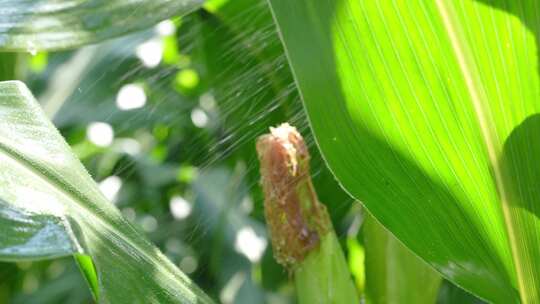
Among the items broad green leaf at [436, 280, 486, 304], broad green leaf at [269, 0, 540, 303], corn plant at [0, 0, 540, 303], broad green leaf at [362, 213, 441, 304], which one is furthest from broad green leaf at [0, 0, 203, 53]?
broad green leaf at [436, 280, 486, 304]

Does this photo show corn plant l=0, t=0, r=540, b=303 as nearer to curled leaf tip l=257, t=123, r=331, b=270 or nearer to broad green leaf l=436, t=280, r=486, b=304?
curled leaf tip l=257, t=123, r=331, b=270

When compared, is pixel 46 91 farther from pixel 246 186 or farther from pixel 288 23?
pixel 288 23

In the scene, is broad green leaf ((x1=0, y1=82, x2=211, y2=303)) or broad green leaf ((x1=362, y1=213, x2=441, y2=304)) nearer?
broad green leaf ((x1=0, y1=82, x2=211, y2=303))

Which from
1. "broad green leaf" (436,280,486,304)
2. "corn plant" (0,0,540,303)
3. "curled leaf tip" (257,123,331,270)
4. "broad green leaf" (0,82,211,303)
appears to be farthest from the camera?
"broad green leaf" (436,280,486,304)

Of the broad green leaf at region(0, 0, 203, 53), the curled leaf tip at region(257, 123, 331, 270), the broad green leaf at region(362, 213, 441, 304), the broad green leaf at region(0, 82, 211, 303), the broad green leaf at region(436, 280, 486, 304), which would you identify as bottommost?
the broad green leaf at region(436, 280, 486, 304)

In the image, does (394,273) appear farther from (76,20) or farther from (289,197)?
(76,20)

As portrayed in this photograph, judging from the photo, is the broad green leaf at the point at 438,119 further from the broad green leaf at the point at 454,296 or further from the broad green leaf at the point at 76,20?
the broad green leaf at the point at 454,296

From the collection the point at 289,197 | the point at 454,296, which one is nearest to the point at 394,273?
the point at 289,197
